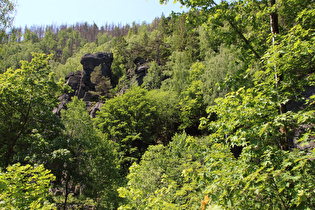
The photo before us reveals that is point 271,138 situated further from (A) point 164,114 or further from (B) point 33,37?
(B) point 33,37

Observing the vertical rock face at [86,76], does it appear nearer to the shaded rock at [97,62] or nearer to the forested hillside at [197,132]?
the shaded rock at [97,62]

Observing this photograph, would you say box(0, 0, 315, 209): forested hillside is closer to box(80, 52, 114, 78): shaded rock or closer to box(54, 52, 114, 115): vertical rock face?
box(54, 52, 114, 115): vertical rock face

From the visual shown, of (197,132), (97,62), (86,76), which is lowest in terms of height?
(197,132)

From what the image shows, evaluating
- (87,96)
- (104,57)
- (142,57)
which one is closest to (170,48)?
(142,57)

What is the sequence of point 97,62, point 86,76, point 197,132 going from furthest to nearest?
point 97,62, point 86,76, point 197,132

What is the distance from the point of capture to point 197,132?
29234mm

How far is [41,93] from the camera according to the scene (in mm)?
10281

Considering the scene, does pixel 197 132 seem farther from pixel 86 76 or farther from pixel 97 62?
pixel 97 62

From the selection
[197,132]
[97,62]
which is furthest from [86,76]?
[197,132]

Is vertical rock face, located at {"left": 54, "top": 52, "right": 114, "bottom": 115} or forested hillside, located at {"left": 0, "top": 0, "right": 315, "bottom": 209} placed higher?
vertical rock face, located at {"left": 54, "top": 52, "right": 114, "bottom": 115}

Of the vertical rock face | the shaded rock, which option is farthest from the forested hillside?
the shaded rock

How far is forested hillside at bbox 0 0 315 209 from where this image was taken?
2.98m

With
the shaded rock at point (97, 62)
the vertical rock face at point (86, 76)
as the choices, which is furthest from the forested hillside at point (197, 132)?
the shaded rock at point (97, 62)

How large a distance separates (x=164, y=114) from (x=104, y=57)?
1084 inches
